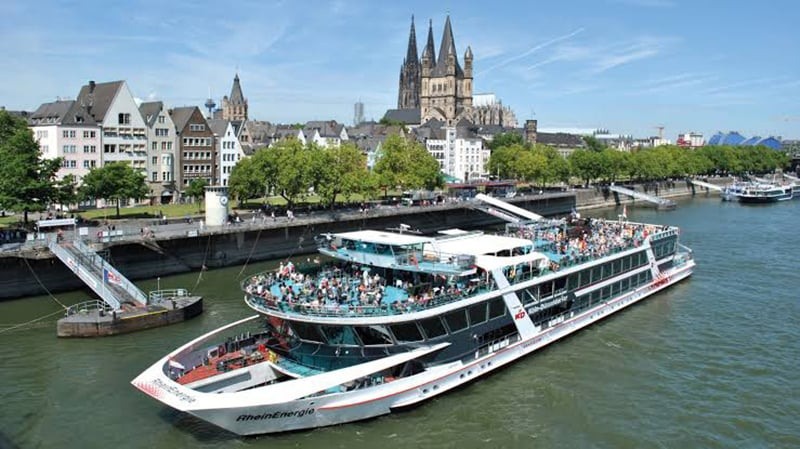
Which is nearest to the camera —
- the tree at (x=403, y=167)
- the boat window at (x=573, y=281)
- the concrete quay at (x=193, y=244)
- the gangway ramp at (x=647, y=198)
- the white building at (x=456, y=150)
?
the boat window at (x=573, y=281)

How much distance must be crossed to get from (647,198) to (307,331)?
10374 cm

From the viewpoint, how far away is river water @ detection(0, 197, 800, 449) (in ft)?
82.3

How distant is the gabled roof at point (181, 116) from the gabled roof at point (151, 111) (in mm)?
3311

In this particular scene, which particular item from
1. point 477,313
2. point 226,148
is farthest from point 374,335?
point 226,148

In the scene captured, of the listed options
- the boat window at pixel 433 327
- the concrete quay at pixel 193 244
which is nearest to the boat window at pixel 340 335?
the boat window at pixel 433 327

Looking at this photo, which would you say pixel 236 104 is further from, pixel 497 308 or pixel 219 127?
pixel 497 308

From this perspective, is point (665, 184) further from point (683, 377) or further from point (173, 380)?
point (173, 380)

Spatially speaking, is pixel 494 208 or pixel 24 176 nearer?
pixel 24 176

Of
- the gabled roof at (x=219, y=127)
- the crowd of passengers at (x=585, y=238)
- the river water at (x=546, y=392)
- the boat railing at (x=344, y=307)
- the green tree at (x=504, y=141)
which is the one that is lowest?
the river water at (x=546, y=392)

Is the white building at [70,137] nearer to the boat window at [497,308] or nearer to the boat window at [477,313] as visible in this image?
the boat window at [497,308]

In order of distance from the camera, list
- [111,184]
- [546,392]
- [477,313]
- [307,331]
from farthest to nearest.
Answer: [111,184] → [477,313] → [546,392] → [307,331]

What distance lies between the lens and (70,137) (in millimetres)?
74125

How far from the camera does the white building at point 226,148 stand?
93.7 m

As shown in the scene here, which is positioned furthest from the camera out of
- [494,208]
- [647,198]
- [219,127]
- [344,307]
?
[647,198]
